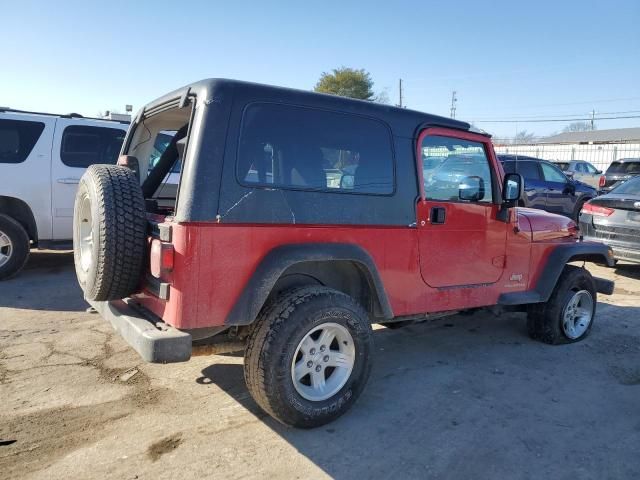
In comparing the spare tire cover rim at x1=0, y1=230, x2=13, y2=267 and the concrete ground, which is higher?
the spare tire cover rim at x1=0, y1=230, x2=13, y2=267

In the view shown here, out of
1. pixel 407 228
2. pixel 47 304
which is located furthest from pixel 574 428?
pixel 47 304

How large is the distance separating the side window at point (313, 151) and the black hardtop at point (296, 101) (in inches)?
1.9

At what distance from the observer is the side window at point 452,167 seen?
13.1 ft

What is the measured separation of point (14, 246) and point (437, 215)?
557cm

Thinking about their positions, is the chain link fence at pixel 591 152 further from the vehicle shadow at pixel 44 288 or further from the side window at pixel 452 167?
the side window at pixel 452 167

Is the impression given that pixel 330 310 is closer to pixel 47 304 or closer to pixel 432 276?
pixel 432 276

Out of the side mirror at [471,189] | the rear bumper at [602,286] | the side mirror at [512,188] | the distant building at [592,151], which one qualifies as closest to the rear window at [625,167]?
the rear bumper at [602,286]

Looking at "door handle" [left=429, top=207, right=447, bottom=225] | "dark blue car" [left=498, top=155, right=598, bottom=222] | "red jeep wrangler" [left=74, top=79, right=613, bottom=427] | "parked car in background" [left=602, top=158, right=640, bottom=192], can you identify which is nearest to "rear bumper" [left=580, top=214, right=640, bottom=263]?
"dark blue car" [left=498, top=155, right=598, bottom=222]

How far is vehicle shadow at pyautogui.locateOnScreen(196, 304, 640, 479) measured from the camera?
305cm

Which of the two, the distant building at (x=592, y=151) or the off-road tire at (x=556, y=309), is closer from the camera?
the off-road tire at (x=556, y=309)

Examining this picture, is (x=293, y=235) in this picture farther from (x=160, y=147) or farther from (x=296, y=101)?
(x=160, y=147)

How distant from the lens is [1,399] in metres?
3.60

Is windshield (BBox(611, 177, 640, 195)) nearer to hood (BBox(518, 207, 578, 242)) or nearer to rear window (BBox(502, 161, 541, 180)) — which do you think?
rear window (BBox(502, 161, 541, 180))

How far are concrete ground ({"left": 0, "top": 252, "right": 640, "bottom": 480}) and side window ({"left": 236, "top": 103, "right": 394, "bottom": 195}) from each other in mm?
1579
